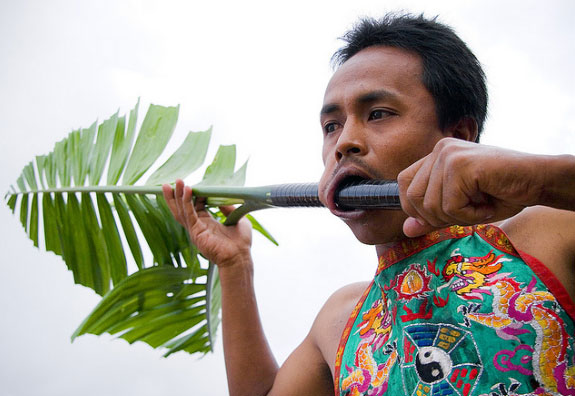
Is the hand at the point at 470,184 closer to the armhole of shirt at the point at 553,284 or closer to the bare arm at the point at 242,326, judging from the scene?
the armhole of shirt at the point at 553,284

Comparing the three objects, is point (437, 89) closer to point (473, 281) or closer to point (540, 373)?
point (473, 281)

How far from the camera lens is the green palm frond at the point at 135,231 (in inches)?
72.5

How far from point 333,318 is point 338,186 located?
0.43 m

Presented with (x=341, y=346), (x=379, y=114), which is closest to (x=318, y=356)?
(x=341, y=346)

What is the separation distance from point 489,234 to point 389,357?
0.28 m

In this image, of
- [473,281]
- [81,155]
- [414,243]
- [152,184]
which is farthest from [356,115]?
[81,155]

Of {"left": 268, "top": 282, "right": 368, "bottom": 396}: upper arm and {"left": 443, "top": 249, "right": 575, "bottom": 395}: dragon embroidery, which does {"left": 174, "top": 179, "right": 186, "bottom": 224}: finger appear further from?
{"left": 443, "top": 249, "right": 575, "bottom": 395}: dragon embroidery

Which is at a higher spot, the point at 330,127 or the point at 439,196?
the point at 330,127

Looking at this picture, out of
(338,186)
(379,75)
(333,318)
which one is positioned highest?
(379,75)

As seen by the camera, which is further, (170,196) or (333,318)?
(170,196)

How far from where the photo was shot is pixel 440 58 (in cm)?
116

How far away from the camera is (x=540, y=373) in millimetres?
810

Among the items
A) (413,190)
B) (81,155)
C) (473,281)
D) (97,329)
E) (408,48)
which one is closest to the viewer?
(413,190)

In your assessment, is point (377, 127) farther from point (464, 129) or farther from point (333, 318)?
point (333, 318)
